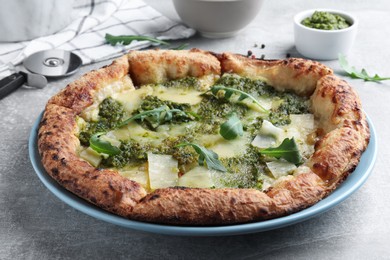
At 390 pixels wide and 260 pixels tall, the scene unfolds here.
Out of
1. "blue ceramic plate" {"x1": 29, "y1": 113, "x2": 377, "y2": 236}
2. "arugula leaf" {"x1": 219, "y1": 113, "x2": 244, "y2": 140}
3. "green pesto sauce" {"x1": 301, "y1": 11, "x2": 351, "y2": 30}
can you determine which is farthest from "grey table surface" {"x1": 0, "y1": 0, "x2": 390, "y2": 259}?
"green pesto sauce" {"x1": 301, "y1": 11, "x2": 351, "y2": 30}

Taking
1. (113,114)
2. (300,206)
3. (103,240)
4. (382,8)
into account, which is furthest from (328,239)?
(382,8)

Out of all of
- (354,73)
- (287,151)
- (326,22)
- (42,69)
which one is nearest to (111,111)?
(287,151)

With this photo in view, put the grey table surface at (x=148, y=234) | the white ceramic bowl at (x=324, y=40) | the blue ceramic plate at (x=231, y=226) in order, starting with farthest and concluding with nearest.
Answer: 1. the white ceramic bowl at (x=324, y=40)
2. the grey table surface at (x=148, y=234)
3. the blue ceramic plate at (x=231, y=226)

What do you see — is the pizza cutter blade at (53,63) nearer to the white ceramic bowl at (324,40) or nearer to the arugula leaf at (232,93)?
the arugula leaf at (232,93)

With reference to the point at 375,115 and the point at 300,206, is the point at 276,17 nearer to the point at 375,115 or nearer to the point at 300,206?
the point at 375,115

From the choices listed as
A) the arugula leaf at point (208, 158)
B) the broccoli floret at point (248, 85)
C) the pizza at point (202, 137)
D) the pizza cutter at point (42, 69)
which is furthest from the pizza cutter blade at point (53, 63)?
the arugula leaf at point (208, 158)

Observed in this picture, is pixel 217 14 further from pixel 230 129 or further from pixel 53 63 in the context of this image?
pixel 230 129

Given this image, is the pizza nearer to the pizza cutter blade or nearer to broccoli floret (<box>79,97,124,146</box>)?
broccoli floret (<box>79,97,124,146</box>)
